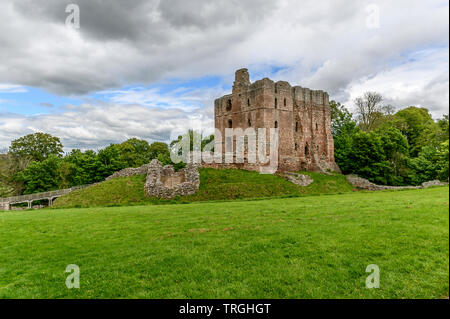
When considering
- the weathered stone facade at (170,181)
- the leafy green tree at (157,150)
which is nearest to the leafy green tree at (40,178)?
the weathered stone facade at (170,181)

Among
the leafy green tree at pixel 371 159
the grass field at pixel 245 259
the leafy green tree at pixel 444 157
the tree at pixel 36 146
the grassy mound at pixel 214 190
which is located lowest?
the grass field at pixel 245 259

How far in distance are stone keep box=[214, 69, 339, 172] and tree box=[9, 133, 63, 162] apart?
39.4 m

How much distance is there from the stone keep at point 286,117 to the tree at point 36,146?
129 ft

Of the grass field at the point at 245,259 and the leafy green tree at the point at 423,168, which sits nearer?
the grass field at the point at 245,259

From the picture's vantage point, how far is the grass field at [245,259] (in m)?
5.11

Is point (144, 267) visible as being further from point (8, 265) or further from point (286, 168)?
point (286, 168)

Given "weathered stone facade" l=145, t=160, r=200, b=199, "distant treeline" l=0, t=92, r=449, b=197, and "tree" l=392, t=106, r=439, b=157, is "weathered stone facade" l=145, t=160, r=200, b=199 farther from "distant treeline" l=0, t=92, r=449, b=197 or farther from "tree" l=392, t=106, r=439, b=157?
"tree" l=392, t=106, r=439, b=157

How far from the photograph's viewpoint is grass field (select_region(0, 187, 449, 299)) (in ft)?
16.8

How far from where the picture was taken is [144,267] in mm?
6367

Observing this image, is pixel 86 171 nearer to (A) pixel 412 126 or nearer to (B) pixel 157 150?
(B) pixel 157 150

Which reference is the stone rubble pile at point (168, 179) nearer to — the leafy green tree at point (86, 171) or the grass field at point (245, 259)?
the leafy green tree at point (86, 171)

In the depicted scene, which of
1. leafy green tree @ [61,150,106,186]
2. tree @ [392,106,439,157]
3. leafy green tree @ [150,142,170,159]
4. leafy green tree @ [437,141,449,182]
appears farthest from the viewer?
leafy green tree @ [150,142,170,159]

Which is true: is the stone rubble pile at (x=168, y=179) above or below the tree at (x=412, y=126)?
below

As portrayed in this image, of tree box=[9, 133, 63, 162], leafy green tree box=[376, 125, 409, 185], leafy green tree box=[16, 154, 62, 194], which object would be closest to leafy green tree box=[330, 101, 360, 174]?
leafy green tree box=[376, 125, 409, 185]
